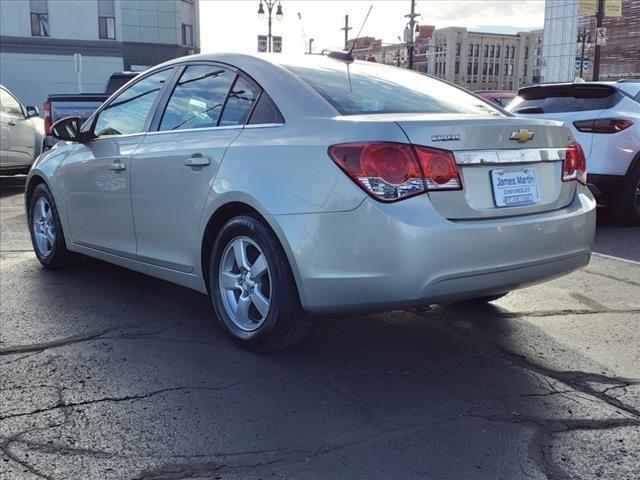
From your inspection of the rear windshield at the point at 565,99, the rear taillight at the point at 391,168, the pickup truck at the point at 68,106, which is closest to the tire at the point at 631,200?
the rear windshield at the point at 565,99

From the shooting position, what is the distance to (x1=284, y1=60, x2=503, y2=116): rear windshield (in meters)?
3.57

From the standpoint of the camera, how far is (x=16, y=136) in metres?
11.1

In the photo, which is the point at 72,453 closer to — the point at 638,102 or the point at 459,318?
the point at 459,318

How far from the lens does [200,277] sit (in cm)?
395

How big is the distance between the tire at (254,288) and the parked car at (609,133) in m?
5.09

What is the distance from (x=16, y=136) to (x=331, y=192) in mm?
9619

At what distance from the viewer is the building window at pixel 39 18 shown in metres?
31.3

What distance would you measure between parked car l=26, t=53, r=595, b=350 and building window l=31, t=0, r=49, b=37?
30838mm

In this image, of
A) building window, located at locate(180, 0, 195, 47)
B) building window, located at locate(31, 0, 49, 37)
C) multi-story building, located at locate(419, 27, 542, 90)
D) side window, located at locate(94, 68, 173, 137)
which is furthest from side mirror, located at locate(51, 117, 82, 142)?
multi-story building, located at locate(419, 27, 542, 90)

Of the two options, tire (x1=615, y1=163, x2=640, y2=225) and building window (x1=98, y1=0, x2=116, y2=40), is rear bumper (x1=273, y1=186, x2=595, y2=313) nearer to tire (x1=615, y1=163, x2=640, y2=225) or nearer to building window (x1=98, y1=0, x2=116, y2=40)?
tire (x1=615, y1=163, x2=640, y2=225)

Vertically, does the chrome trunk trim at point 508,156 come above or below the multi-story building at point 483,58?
below

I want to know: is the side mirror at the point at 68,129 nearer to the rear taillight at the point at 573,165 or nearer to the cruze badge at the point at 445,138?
the cruze badge at the point at 445,138

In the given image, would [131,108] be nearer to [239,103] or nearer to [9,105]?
[239,103]

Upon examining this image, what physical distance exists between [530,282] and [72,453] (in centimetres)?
233
